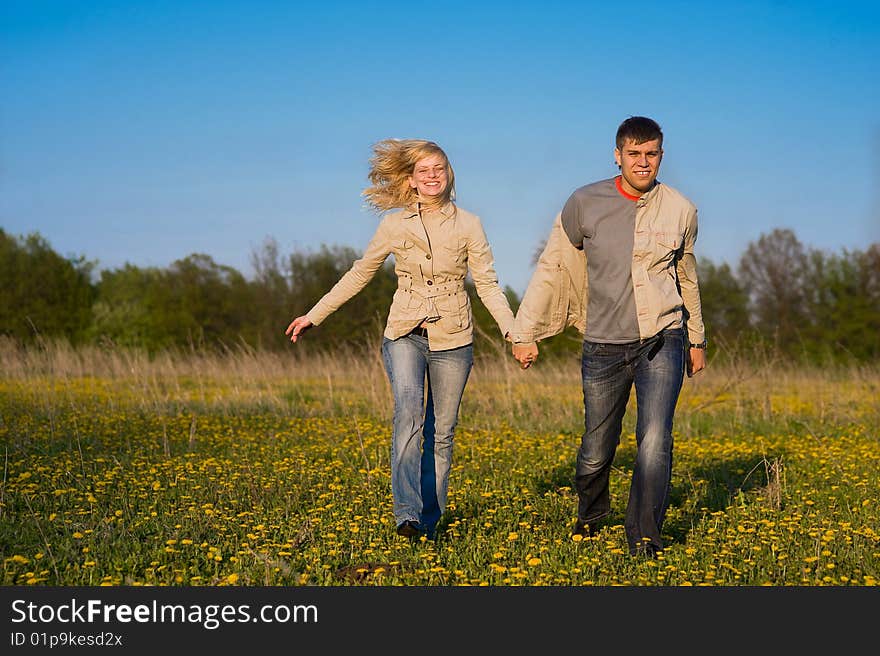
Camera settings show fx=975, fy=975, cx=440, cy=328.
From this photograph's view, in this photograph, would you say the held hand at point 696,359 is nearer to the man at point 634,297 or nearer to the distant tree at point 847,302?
the man at point 634,297

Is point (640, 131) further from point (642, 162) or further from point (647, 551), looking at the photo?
point (647, 551)

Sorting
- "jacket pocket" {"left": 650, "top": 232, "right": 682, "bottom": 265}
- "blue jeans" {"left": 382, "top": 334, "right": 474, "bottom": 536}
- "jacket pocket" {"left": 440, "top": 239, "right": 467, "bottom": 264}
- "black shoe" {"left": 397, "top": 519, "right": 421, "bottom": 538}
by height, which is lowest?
"black shoe" {"left": 397, "top": 519, "right": 421, "bottom": 538}

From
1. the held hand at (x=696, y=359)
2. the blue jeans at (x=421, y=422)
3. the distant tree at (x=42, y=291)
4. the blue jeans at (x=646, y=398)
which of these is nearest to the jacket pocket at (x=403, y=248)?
the blue jeans at (x=421, y=422)

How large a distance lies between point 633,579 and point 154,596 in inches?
93.2

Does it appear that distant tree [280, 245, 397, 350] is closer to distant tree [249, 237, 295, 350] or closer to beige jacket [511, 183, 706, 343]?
distant tree [249, 237, 295, 350]

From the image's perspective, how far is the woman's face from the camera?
593cm

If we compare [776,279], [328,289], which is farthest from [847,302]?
[328,289]

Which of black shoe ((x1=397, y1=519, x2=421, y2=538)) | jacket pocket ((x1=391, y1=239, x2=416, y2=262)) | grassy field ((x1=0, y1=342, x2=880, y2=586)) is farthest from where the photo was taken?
jacket pocket ((x1=391, y1=239, x2=416, y2=262))

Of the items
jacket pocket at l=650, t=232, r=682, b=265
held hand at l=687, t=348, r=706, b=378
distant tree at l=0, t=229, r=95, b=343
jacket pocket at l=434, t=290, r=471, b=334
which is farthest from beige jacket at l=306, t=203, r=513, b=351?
distant tree at l=0, t=229, r=95, b=343

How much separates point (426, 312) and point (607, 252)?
1123 millimetres

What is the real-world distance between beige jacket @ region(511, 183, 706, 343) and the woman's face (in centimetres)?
75

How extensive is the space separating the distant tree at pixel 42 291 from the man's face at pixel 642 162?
132 ft

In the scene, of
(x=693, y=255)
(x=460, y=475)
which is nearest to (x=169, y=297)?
(x=460, y=475)

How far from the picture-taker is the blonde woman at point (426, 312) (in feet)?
19.3
